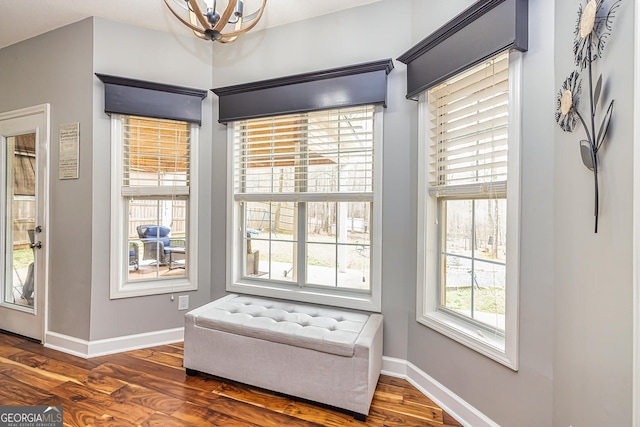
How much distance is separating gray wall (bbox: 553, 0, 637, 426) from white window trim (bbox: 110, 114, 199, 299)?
2.66 m

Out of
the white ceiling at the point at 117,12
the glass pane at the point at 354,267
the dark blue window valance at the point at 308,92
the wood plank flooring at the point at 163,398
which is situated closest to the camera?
the wood plank flooring at the point at 163,398

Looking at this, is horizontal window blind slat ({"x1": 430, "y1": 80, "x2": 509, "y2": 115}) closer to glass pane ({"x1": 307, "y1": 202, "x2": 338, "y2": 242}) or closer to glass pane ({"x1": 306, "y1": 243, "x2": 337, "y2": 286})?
glass pane ({"x1": 307, "y1": 202, "x2": 338, "y2": 242})

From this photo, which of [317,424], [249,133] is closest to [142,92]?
[249,133]

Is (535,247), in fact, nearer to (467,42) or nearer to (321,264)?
(467,42)

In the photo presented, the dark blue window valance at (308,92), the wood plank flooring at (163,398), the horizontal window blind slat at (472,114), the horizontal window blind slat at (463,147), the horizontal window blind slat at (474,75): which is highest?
the dark blue window valance at (308,92)

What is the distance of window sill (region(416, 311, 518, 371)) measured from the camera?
155 centimetres

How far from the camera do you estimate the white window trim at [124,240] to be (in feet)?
8.41

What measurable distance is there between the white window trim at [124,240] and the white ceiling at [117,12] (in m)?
0.82

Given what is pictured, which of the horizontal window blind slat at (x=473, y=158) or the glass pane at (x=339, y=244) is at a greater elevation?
the horizontal window blind slat at (x=473, y=158)

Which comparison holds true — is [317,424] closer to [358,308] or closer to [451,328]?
[358,308]

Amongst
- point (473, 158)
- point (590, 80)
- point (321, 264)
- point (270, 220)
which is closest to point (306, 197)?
point (270, 220)

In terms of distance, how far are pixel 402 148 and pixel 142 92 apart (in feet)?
7.24

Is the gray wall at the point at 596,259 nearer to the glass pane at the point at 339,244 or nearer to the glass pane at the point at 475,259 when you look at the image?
the glass pane at the point at 475,259

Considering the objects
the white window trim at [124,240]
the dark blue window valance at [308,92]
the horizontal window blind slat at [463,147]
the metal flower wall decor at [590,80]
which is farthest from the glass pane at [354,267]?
the metal flower wall decor at [590,80]
